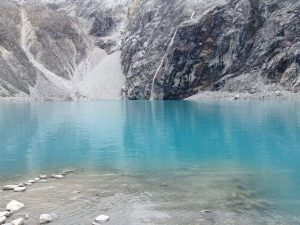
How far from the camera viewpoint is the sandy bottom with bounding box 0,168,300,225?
64.5 ft

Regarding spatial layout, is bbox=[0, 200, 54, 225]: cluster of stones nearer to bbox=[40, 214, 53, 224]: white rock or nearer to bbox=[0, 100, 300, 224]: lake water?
bbox=[40, 214, 53, 224]: white rock

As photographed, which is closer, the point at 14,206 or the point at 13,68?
the point at 14,206

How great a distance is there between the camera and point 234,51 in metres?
154

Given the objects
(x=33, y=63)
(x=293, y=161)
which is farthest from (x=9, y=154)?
(x=33, y=63)

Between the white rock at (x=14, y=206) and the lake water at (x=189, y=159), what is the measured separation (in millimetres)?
6709

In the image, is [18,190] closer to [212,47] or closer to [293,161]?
[293,161]

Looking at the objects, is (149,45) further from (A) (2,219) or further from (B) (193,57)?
(A) (2,219)

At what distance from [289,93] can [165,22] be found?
241 feet

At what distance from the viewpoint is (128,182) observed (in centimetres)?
2675

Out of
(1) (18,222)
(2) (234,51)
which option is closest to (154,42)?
(2) (234,51)

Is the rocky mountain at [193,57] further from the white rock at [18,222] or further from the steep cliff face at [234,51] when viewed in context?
the white rock at [18,222]

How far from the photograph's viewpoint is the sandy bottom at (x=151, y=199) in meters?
19.7

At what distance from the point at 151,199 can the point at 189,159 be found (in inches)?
498

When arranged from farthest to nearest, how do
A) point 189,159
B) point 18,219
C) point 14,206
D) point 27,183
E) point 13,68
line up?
1. point 13,68
2. point 189,159
3. point 27,183
4. point 14,206
5. point 18,219
